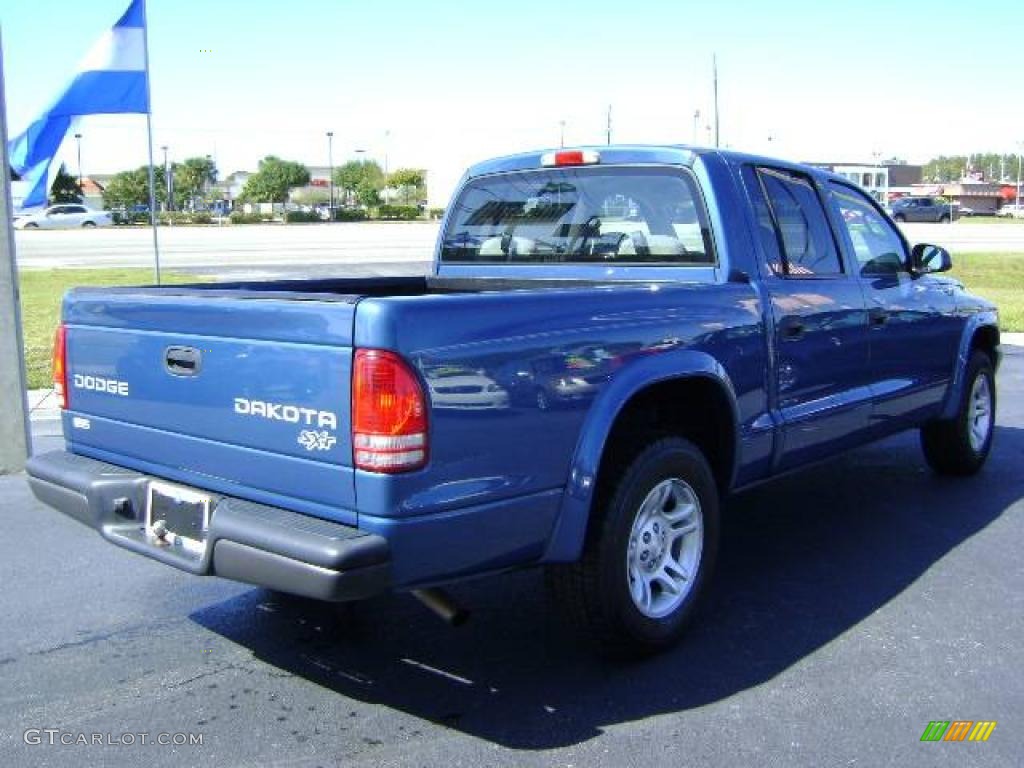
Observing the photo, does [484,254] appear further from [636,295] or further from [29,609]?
[29,609]

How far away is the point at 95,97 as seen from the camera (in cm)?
800

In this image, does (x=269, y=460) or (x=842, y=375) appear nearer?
(x=269, y=460)

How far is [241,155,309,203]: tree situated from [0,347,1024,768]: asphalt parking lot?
274ft

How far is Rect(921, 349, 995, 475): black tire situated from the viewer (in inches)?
250

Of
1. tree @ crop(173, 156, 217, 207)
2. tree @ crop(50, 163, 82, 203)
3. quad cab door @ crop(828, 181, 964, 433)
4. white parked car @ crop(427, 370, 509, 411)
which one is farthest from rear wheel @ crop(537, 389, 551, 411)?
tree @ crop(173, 156, 217, 207)

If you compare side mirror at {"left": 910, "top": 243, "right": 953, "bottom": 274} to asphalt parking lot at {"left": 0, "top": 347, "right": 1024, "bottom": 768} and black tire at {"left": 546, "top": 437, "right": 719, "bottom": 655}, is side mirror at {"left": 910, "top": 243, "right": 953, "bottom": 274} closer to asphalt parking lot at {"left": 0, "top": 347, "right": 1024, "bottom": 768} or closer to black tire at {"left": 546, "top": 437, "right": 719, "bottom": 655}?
asphalt parking lot at {"left": 0, "top": 347, "right": 1024, "bottom": 768}

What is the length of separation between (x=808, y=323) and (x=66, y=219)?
52835mm

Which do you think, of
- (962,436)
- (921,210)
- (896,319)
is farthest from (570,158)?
(921,210)

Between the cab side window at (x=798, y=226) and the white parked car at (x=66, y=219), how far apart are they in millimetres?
49231

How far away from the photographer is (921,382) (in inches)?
226

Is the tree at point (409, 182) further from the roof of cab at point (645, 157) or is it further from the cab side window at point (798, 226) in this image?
the cab side window at point (798, 226)

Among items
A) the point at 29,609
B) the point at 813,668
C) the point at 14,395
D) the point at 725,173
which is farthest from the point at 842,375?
the point at 14,395

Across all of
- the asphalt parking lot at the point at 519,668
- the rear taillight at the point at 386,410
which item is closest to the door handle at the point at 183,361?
the rear taillight at the point at 386,410

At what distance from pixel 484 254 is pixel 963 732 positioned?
10.3 ft
